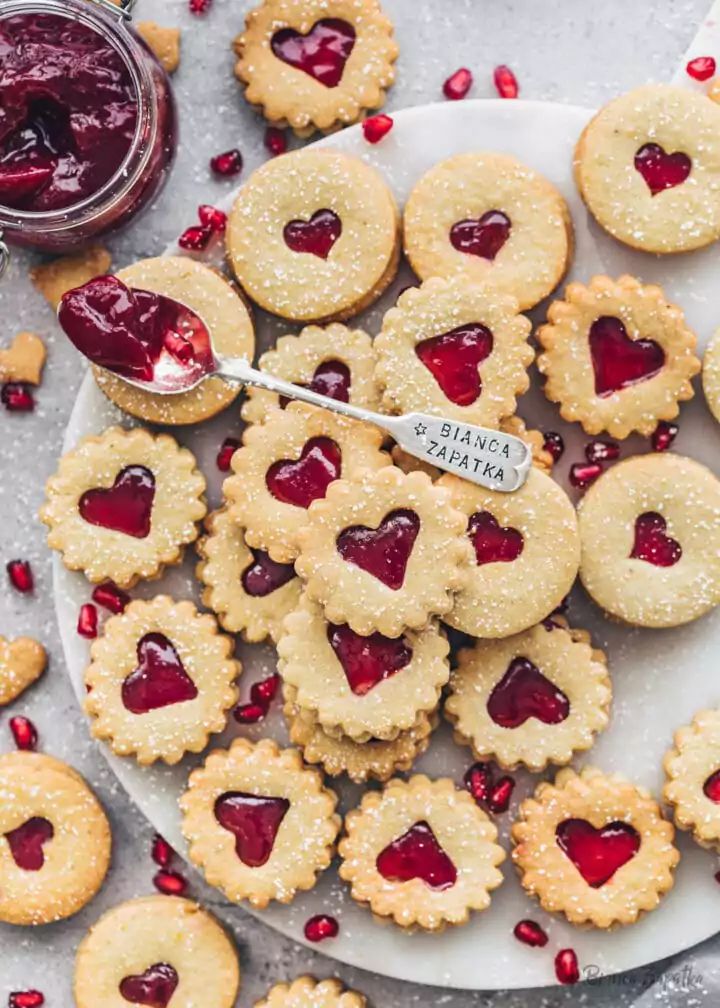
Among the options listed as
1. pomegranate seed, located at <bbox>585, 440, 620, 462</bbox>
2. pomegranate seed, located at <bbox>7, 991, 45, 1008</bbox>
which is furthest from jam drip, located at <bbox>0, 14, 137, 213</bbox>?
pomegranate seed, located at <bbox>7, 991, 45, 1008</bbox>

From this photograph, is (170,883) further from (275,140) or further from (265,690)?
(275,140)

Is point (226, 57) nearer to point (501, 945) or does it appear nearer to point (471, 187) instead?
point (471, 187)

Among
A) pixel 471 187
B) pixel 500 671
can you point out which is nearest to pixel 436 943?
pixel 500 671

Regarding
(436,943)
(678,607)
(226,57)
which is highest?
(226,57)

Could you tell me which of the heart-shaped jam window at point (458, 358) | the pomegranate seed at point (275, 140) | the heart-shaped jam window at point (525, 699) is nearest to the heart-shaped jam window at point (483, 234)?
the heart-shaped jam window at point (458, 358)

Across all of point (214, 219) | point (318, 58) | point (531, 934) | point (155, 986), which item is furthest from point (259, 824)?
point (318, 58)

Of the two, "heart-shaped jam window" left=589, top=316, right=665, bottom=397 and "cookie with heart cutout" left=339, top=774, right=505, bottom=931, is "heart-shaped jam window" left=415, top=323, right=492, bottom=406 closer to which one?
"heart-shaped jam window" left=589, top=316, right=665, bottom=397
